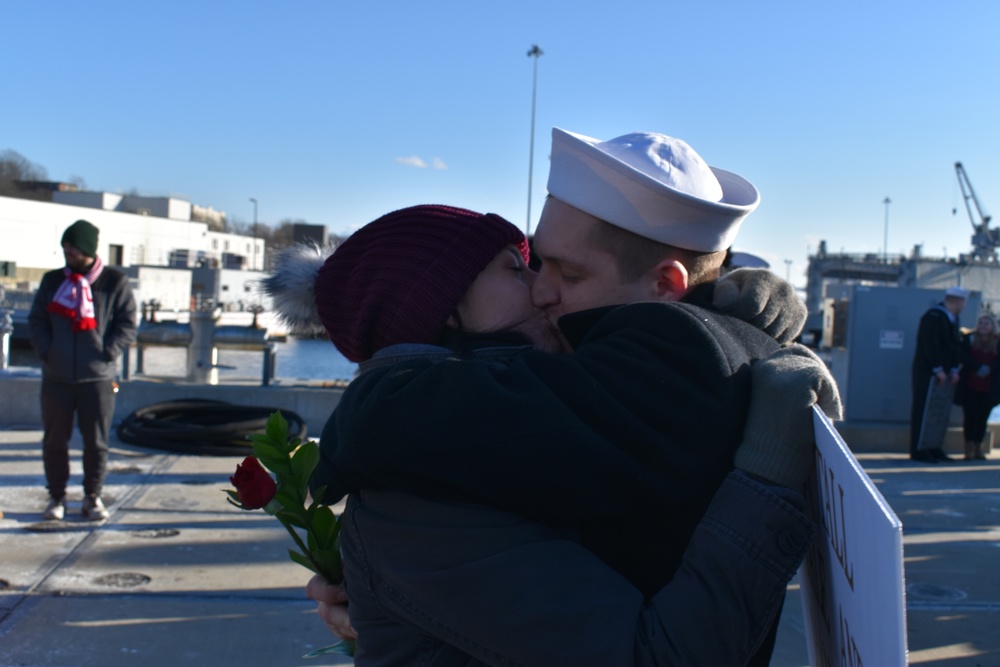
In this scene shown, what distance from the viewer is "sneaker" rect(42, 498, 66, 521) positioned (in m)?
6.87

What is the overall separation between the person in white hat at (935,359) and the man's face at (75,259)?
8.65m

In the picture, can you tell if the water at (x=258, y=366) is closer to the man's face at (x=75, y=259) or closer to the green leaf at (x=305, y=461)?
the man's face at (x=75, y=259)

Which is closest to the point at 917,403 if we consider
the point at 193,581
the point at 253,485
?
the point at 193,581

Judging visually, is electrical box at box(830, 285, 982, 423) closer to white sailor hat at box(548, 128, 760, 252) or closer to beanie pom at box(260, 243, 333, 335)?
beanie pom at box(260, 243, 333, 335)

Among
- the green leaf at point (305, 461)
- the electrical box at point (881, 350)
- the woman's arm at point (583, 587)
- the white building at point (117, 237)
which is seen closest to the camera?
the woman's arm at point (583, 587)

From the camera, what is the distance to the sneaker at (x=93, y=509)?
274 inches

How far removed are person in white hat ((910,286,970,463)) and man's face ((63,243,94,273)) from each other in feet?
28.4

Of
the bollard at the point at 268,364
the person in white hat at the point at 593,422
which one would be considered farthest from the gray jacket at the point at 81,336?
the person in white hat at the point at 593,422

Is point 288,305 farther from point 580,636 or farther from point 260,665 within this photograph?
point 260,665

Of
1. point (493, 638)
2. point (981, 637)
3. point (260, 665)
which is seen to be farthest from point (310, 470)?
point (981, 637)

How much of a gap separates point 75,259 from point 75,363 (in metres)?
0.75

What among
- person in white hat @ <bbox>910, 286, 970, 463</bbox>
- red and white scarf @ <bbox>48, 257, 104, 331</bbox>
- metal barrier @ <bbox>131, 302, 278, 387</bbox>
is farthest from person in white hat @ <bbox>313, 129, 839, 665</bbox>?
metal barrier @ <bbox>131, 302, 278, 387</bbox>

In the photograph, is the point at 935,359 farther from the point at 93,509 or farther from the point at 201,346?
the point at 201,346

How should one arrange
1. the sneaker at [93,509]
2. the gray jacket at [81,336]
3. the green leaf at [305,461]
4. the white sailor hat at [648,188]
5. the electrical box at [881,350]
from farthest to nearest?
1. the electrical box at [881,350]
2. the sneaker at [93,509]
3. the gray jacket at [81,336]
4. the green leaf at [305,461]
5. the white sailor hat at [648,188]
